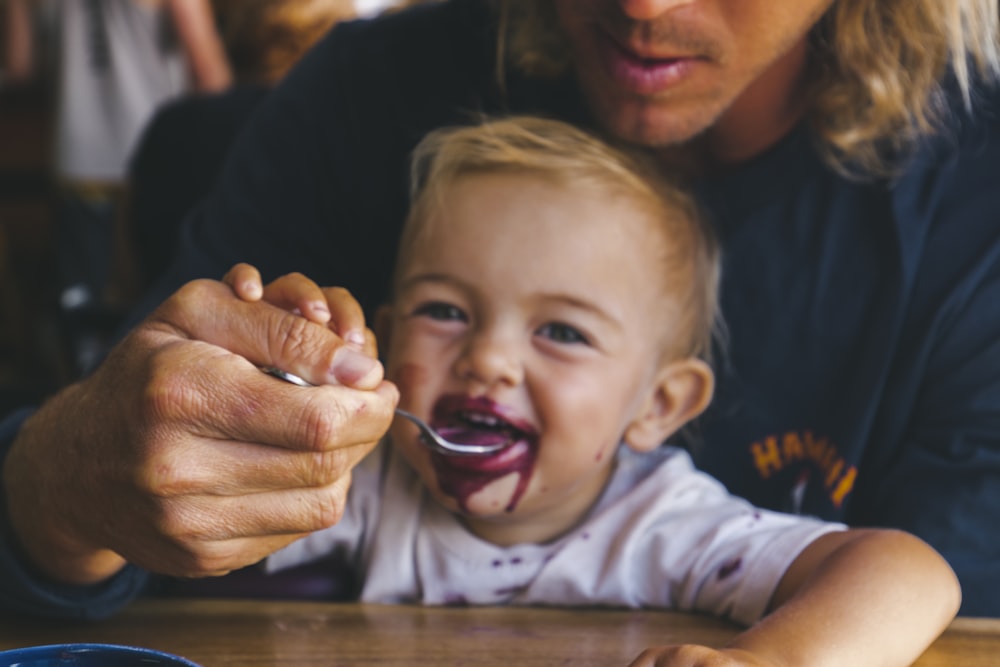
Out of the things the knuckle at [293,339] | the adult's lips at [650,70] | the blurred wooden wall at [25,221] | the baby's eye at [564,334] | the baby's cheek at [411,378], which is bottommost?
the blurred wooden wall at [25,221]

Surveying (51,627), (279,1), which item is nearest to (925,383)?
(51,627)

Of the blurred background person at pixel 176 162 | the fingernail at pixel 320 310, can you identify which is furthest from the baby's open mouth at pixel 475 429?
the blurred background person at pixel 176 162

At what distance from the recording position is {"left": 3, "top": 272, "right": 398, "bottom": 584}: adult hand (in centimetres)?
79

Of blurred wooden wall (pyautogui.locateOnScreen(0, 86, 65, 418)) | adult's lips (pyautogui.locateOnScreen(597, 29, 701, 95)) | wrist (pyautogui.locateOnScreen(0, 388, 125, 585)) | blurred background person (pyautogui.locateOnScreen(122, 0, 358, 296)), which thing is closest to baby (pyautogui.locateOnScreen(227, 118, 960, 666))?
adult's lips (pyautogui.locateOnScreen(597, 29, 701, 95))

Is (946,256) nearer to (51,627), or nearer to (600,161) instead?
(600,161)

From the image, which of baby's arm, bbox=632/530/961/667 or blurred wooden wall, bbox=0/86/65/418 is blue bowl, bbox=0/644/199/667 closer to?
baby's arm, bbox=632/530/961/667

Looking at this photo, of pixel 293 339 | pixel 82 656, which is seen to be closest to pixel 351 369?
pixel 293 339

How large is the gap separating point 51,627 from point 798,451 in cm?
85

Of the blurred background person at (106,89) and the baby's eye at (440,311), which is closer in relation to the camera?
the baby's eye at (440,311)

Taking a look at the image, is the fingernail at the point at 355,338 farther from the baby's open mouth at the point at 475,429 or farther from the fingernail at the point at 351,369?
the baby's open mouth at the point at 475,429

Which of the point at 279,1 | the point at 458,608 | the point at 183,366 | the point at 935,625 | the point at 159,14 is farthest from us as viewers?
the point at 159,14

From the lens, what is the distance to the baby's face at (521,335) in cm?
116

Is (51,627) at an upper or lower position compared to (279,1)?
lower

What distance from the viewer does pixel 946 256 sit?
1256mm
